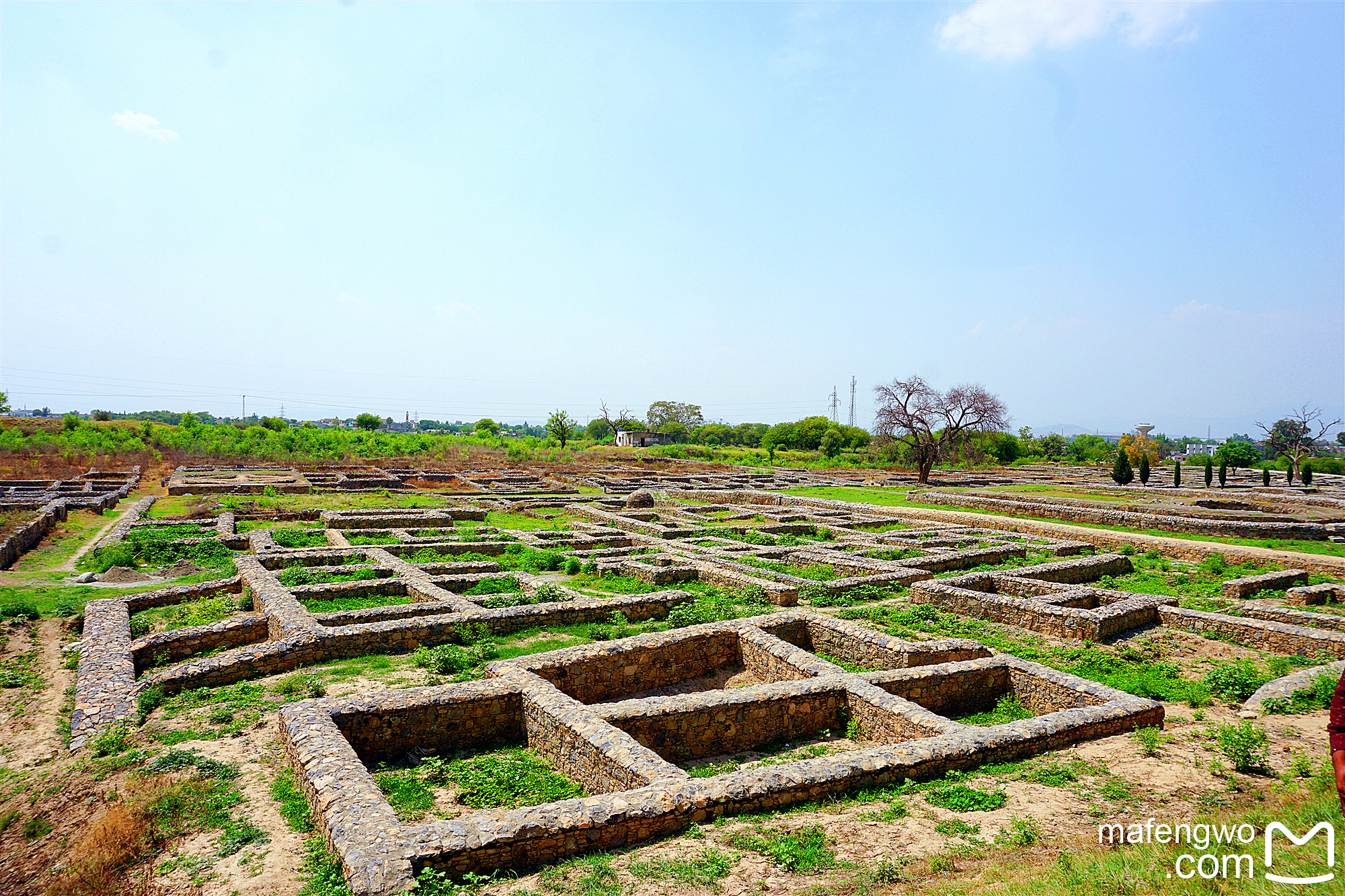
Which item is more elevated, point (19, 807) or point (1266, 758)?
point (1266, 758)

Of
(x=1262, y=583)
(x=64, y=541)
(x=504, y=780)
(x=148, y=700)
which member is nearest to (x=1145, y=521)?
(x=1262, y=583)

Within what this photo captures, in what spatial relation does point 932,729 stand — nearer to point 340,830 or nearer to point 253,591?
point 340,830

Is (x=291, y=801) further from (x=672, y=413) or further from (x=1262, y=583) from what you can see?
(x=672, y=413)

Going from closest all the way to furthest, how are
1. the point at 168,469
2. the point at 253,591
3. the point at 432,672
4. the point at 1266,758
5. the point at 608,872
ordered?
1. the point at 608,872
2. the point at 1266,758
3. the point at 432,672
4. the point at 253,591
5. the point at 168,469

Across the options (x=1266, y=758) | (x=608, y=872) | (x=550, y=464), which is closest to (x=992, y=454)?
(x=550, y=464)

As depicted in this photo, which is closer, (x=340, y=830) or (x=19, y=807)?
(x=340, y=830)

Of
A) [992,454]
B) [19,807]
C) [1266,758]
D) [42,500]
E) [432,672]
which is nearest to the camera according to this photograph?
[19,807]

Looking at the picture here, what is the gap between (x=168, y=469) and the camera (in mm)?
42312

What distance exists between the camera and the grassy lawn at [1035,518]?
18.2m

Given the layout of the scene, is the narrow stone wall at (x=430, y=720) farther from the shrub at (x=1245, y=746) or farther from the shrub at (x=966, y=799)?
the shrub at (x=1245, y=746)

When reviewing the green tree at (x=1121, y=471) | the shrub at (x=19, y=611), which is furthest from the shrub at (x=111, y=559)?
the green tree at (x=1121, y=471)

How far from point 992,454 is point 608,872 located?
66328 mm

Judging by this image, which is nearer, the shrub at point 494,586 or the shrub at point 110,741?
the shrub at point 110,741

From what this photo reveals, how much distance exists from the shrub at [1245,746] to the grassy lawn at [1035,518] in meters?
13.7
